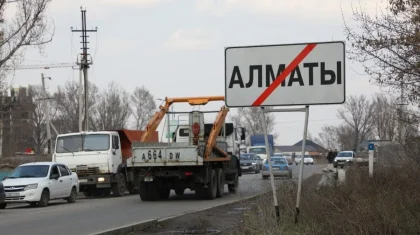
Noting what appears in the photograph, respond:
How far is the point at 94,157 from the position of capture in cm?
2714

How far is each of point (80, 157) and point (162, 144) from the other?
231 inches

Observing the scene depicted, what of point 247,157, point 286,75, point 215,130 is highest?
point 286,75

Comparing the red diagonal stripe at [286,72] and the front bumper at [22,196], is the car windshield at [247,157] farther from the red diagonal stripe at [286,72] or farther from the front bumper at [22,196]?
the red diagonal stripe at [286,72]

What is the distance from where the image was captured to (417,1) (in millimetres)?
12945

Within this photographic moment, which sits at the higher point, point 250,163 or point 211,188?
point 211,188

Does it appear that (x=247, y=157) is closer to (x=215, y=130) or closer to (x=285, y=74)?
(x=215, y=130)

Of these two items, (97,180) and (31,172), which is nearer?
(31,172)

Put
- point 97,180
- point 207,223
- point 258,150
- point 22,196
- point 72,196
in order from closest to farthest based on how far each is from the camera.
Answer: point 207,223 < point 22,196 < point 72,196 < point 97,180 < point 258,150

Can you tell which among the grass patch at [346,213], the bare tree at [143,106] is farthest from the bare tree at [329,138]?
the grass patch at [346,213]

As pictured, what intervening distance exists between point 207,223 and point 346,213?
18.2 feet

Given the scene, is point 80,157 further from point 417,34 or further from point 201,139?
point 417,34

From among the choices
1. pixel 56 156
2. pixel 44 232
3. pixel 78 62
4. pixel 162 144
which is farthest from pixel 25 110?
pixel 44 232

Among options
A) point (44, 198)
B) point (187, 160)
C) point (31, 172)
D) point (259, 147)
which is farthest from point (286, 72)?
point (259, 147)

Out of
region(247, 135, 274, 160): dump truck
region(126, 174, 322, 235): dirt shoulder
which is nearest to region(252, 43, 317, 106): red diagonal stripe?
region(126, 174, 322, 235): dirt shoulder
